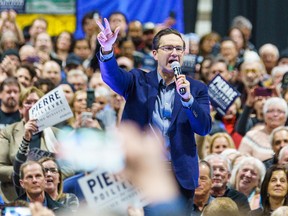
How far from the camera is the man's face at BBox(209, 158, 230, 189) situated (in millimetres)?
10992

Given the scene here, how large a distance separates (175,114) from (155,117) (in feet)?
0.44

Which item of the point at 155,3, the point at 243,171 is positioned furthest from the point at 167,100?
the point at 155,3

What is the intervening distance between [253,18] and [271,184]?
8.90 metres

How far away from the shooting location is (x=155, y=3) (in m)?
18.6

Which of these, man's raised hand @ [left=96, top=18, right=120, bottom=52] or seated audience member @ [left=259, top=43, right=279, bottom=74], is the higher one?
man's raised hand @ [left=96, top=18, right=120, bottom=52]

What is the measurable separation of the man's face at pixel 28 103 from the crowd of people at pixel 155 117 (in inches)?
0.5

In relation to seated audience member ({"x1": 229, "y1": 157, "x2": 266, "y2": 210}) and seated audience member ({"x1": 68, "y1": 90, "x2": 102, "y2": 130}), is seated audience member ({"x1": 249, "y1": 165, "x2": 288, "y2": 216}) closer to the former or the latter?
seated audience member ({"x1": 229, "y1": 157, "x2": 266, "y2": 210})

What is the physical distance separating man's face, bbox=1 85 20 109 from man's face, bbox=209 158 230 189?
2.33 meters

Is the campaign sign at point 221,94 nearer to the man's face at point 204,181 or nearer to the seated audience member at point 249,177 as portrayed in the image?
the seated audience member at point 249,177

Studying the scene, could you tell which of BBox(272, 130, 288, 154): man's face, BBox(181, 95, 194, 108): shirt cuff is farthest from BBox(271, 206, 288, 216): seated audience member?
BBox(272, 130, 288, 154): man's face

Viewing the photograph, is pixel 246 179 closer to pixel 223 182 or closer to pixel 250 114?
pixel 223 182

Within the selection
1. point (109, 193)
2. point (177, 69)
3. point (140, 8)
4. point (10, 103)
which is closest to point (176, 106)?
point (177, 69)

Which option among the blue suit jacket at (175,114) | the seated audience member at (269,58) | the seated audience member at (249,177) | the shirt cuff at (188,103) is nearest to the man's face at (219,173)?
the seated audience member at (249,177)

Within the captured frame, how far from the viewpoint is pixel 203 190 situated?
10.7 meters
